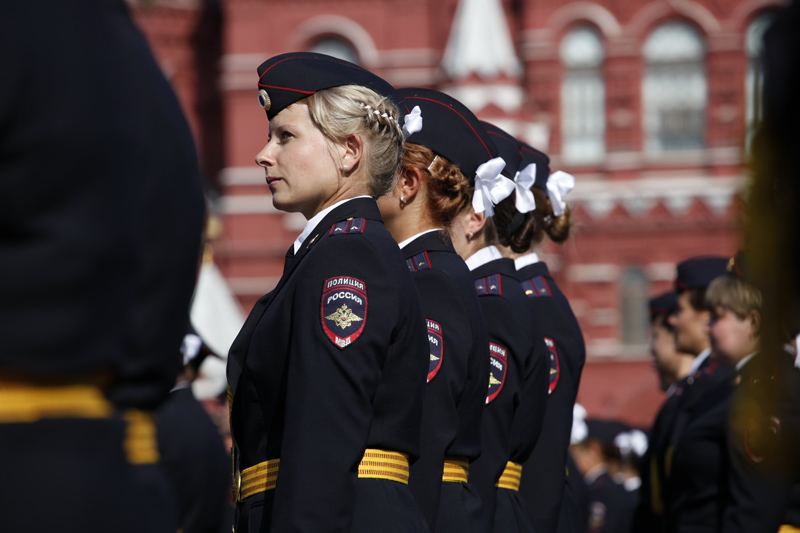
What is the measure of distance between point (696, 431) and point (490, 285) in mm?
1617

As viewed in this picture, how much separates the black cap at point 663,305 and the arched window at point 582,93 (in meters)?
16.9

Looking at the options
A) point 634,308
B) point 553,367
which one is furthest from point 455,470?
point 634,308

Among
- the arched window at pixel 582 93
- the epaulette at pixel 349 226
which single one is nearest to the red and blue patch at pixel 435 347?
the epaulette at pixel 349 226

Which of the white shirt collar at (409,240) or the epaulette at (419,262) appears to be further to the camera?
the white shirt collar at (409,240)

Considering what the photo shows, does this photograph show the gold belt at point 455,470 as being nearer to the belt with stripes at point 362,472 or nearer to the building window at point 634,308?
the belt with stripes at point 362,472

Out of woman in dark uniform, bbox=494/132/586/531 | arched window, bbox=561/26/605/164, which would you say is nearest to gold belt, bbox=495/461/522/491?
woman in dark uniform, bbox=494/132/586/531

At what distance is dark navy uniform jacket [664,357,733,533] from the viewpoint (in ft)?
15.6

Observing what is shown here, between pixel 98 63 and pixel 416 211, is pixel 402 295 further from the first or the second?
pixel 98 63

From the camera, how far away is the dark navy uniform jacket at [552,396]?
4035 mm

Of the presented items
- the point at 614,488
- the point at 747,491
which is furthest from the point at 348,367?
the point at 614,488

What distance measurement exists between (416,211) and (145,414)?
173cm

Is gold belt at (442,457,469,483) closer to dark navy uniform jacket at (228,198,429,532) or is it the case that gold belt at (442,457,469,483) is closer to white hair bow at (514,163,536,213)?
dark navy uniform jacket at (228,198,429,532)

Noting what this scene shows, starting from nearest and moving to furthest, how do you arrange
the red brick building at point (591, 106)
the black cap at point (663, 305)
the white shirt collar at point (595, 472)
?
the black cap at point (663, 305) → the white shirt collar at point (595, 472) → the red brick building at point (591, 106)

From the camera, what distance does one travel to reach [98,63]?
1.56 metres
